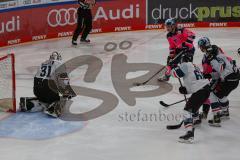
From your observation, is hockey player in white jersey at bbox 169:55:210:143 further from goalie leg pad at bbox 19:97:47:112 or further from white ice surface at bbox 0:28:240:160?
goalie leg pad at bbox 19:97:47:112

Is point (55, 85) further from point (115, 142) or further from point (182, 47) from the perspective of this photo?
point (182, 47)

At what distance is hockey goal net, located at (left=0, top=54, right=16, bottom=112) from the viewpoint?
30.2 feet

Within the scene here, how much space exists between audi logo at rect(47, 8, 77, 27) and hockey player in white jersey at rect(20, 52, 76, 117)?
7.64 metres

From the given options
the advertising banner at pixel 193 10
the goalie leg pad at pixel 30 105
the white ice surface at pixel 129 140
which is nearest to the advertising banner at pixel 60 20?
the advertising banner at pixel 193 10

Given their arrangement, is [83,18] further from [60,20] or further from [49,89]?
[49,89]

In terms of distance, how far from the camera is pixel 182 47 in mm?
Result: 10492

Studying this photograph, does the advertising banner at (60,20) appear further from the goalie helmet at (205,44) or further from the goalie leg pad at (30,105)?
the goalie helmet at (205,44)

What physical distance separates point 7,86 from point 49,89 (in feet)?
7.03

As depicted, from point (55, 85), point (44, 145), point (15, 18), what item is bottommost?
point (44, 145)

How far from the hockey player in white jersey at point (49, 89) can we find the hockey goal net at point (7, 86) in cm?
26

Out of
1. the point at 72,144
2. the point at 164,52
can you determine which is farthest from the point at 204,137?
the point at 164,52

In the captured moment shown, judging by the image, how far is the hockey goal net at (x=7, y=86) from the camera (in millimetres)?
9195

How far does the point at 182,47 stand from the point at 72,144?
3913mm
